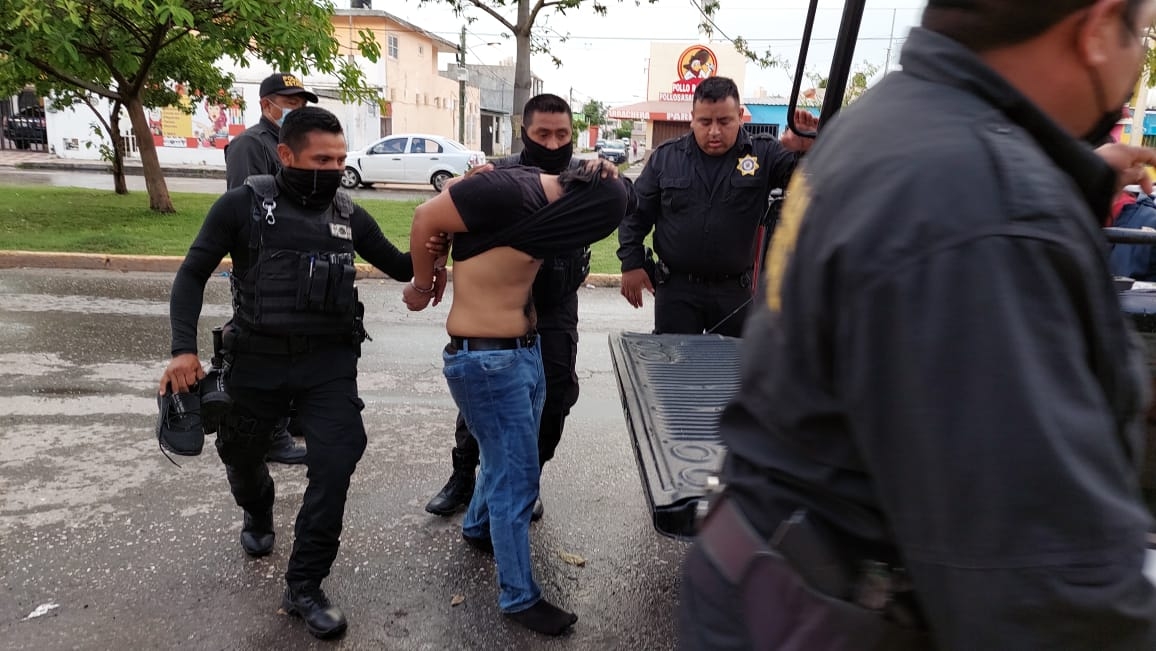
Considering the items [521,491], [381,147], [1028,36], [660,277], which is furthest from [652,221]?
[381,147]

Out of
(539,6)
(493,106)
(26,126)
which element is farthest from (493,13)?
(493,106)

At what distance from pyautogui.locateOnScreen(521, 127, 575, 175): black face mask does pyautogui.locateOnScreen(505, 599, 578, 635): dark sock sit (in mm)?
1671

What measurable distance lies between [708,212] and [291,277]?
2.06 meters

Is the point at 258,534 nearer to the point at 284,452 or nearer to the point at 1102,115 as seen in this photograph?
the point at 284,452

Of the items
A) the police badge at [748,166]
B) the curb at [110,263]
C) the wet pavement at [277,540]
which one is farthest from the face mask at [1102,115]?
the curb at [110,263]

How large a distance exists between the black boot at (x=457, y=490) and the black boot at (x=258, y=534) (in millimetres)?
666

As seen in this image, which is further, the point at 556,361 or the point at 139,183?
the point at 139,183

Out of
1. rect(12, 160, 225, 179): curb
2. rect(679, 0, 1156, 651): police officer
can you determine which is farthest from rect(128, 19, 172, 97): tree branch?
rect(12, 160, 225, 179): curb

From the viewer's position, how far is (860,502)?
95 cm

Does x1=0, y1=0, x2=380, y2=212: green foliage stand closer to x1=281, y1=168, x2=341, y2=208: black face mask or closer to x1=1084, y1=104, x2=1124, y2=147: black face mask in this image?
x1=281, y1=168, x2=341, y2=208: black face mask

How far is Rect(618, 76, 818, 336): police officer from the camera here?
4.05m

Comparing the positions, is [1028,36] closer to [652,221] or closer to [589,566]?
[589,566]

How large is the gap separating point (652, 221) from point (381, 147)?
62.0 ft

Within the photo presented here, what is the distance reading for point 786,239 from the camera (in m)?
1.04
